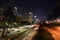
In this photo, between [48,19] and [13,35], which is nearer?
[48,19]

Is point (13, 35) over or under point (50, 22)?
under

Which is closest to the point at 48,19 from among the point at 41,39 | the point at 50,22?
the point at 50,22

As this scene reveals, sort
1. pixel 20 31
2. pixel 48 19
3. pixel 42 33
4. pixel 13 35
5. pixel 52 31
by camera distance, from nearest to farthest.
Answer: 1. pixel 42 33
2. pixel 52 31
3. pixel 48 19
4. pixel 13 35
5. pixel 20 31

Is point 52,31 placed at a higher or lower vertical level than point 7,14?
lower

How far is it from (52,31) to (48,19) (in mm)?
594

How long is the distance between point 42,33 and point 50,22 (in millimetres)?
659

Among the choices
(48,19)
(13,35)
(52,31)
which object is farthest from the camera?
(13,35)

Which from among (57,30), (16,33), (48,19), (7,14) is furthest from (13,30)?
(57,30)

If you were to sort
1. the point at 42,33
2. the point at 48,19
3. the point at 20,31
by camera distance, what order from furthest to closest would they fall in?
the point at 20,31 → the point at 48,19 → the point at 42,33

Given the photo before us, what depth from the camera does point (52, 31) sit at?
4.29 meters

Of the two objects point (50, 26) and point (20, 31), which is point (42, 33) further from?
point (20, 31)


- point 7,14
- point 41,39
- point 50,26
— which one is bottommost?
point 41,39

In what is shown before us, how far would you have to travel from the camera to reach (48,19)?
482cm

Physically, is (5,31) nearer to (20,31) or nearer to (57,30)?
(20,31)
